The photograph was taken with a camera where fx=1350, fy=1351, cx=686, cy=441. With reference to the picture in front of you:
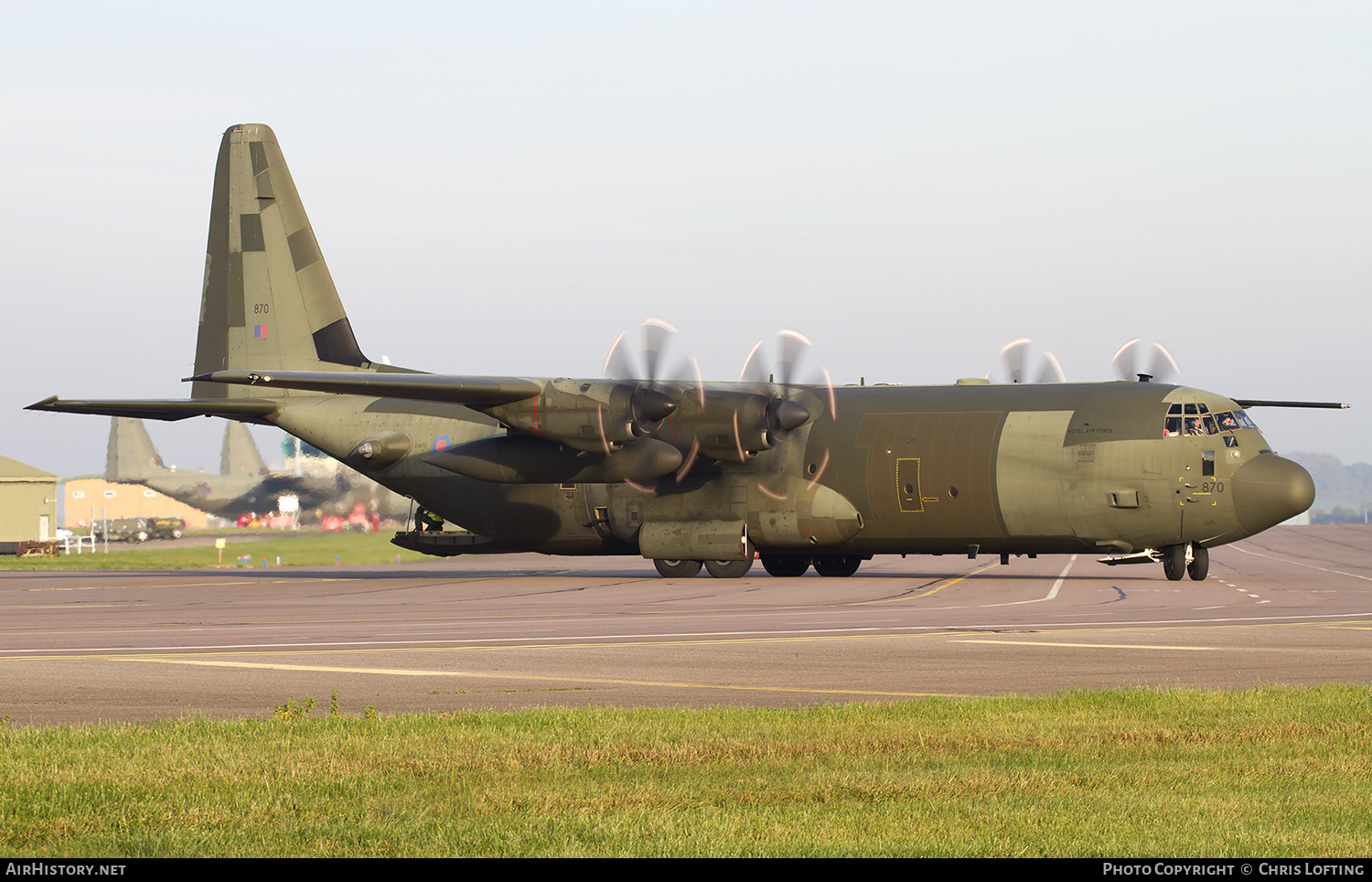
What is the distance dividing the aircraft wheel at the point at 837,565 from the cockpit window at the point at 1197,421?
10.2 meters

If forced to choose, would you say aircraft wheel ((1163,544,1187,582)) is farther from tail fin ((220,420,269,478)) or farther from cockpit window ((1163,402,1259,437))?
tail fin ((220,420,269,478))

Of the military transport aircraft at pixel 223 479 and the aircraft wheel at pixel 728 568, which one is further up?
the military transport aircraft at pixel 223 479

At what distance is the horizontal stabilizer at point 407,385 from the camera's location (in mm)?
30797

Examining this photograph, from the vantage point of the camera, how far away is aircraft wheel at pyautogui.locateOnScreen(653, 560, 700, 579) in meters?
37.5

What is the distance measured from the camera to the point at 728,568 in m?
36.8

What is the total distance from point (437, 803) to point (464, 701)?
4.62 m

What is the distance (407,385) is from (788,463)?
10.2 metres

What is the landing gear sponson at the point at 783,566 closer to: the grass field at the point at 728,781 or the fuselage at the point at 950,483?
the fuselage at the point at 950,483

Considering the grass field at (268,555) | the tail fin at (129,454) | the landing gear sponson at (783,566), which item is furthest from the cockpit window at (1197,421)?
the tail fin at (129,454)

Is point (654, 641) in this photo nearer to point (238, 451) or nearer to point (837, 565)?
point (837, 565)

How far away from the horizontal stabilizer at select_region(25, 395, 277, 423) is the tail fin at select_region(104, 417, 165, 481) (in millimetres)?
64012

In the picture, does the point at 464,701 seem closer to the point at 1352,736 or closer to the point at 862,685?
the point at 862,685

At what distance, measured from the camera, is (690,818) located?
26.7 feet

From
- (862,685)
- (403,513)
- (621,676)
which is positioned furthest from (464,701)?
(403,513)
